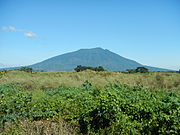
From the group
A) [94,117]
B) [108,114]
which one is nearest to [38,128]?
[94,117]

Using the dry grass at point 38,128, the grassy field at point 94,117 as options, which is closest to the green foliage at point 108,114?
the grassy field at point 94,117

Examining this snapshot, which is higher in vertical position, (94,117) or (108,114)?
(108,114)

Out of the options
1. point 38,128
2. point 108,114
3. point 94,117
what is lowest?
point 38,128

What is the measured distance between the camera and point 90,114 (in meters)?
4.79

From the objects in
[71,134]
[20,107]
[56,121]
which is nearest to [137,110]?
[71,134]

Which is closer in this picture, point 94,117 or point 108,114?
point 108,114

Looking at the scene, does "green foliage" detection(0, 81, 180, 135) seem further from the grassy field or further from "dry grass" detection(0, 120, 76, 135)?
"dry grass" detection(0, 120, 76, 135)

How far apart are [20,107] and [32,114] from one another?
0.59m

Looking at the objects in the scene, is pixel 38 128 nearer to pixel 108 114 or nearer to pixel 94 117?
pixel 94 117

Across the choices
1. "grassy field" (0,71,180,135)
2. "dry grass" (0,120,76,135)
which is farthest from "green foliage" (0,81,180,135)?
"dry grass" (0,120,76,135)

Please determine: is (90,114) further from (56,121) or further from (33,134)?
(33,134)

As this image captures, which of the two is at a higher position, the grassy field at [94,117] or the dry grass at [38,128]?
the grassy field at [94,117]

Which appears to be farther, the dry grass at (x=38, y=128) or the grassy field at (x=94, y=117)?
the dry grass at (x=38, y=128)

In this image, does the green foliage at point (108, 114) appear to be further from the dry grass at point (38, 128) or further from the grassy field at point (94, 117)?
the dry grass at point (38, 128)
